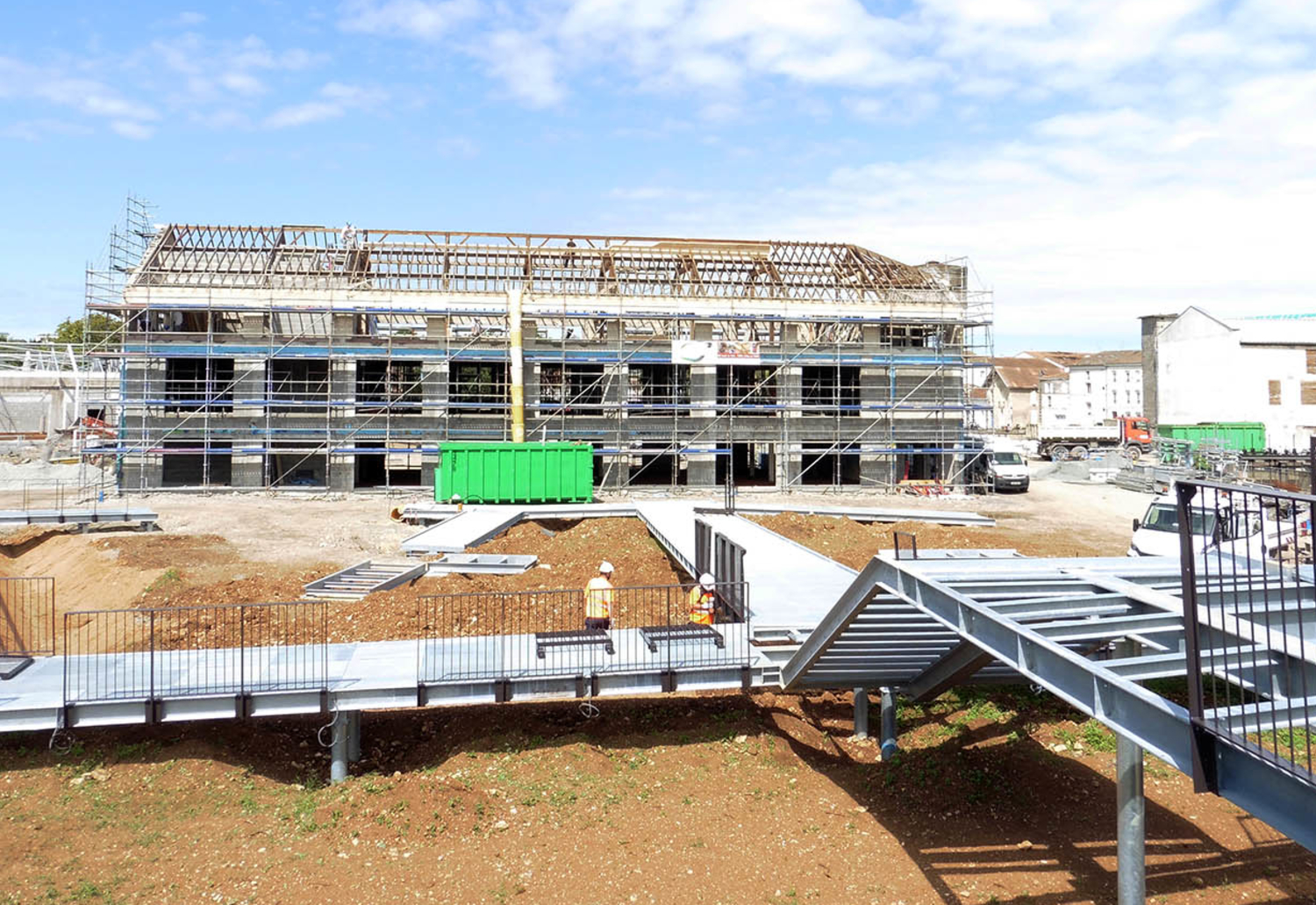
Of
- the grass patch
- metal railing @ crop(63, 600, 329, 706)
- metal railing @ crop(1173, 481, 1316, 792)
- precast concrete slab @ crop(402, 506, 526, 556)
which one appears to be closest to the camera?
metal railing @ crop(1173, 481, 1316, 792)

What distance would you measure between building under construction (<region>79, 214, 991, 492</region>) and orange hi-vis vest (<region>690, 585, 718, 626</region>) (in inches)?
930

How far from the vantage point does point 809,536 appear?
23406 mm

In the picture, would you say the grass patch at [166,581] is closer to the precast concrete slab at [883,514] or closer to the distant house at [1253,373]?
the precast concrete slab at [883,514]

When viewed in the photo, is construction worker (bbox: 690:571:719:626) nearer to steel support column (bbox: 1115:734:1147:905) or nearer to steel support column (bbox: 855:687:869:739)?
steel support column (bbox: 855:687:869:739)

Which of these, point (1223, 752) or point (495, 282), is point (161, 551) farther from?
point (1223, 752)

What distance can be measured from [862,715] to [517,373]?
26163 mm

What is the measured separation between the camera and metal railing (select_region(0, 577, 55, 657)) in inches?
555

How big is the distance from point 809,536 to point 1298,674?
56.3 ft

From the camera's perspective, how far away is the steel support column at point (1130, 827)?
21.3 feet

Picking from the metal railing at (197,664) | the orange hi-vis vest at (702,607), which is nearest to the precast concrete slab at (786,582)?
the orange hi-vis vest at (702,607)

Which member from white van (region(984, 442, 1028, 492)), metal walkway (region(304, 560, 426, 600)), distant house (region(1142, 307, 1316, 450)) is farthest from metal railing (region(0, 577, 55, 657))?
distant house (region(1142, 307, 1316, 450))

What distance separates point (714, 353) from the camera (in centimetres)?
3722

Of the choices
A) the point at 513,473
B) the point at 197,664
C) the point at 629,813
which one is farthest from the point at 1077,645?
the point at 513,473

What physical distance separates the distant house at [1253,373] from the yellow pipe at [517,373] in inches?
1770
